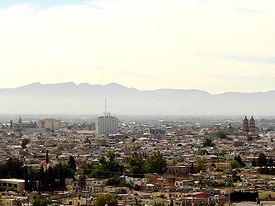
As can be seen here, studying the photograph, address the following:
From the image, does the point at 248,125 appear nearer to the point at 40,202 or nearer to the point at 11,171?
the point at 11,171

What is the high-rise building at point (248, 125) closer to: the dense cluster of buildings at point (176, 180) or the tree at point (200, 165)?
the dense cluster of buildings at point (176, 180)

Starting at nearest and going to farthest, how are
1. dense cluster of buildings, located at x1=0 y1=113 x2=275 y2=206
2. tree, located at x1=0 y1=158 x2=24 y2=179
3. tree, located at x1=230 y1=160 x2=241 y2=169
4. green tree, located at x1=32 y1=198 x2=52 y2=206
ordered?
green tree, located at x1=32 y1=198 x2=52 y2=206 → dense cluster of buildings, located at x1=0 y1=113 x2=275 y2=206 → tree, located at x1=0 y1=158 x2=24 y2=179 → tree, located at x1=230 y1=160 x2=241 y2=169

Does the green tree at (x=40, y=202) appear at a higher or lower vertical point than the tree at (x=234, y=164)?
lower

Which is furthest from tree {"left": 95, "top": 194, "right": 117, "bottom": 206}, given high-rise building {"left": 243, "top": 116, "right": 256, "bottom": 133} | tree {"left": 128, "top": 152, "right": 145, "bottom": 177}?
high-rise building {"left": 243, "top": 116, "right": 256, "bottom": 133}

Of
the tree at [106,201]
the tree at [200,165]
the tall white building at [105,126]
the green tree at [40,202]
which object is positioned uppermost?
the tall white building at [105,126]

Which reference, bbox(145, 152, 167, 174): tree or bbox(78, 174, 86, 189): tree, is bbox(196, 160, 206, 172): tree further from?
bbox(78, 174, 86, 189): tree

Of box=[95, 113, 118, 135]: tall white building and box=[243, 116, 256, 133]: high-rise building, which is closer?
box=[243, 116, 256, 133]: high-rise building

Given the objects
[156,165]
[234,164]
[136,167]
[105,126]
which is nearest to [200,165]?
[234,164]

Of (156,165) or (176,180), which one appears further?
(156,165)

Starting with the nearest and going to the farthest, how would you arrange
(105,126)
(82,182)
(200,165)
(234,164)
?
1. (82,182)
2. (200,165)
3. (234,164)
4. (105,126)

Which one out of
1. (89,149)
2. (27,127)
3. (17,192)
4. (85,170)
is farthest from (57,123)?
(17,192)

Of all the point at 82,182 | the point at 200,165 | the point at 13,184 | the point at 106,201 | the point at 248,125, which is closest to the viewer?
the point at 106,201

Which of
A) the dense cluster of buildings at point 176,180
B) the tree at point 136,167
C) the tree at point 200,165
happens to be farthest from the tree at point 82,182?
the tree at point 200,165

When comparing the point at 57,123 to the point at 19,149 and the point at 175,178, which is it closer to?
the point at 19,149
